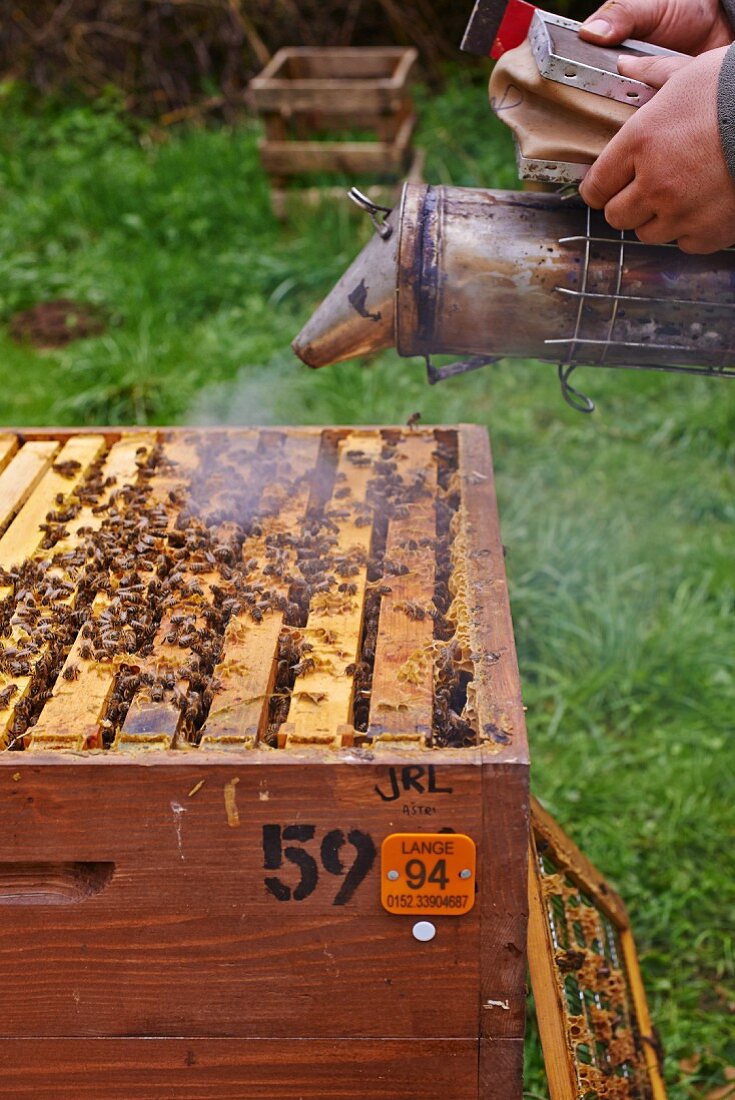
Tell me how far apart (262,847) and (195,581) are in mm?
692

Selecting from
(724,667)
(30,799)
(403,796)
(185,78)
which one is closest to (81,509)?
(30,799)

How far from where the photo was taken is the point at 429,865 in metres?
1.80

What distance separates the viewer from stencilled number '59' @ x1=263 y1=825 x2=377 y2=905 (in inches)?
71.6

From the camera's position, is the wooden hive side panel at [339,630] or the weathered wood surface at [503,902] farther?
the wooden hive side panel at [339,630]

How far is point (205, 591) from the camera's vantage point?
231 centimetres

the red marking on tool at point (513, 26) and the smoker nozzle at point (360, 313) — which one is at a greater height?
the red marking on tool at point (513, 26)

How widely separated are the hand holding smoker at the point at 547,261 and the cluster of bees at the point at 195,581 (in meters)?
0.53

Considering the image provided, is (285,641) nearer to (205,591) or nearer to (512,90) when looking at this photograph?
(205,591)

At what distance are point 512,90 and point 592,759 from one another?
249cm

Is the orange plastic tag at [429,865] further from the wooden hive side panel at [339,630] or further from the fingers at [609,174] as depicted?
the fingers at [609,174]

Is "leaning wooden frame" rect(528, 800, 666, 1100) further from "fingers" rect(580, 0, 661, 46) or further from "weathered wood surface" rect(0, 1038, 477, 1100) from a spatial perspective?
"fingers" rect(580, 0, 661, 46)

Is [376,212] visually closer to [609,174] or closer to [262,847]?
[609,174]

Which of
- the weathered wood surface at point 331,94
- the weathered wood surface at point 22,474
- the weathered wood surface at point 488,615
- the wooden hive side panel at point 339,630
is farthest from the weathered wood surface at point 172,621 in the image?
the weathered wood surface at point 331,94

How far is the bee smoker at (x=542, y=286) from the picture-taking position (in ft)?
7.11
